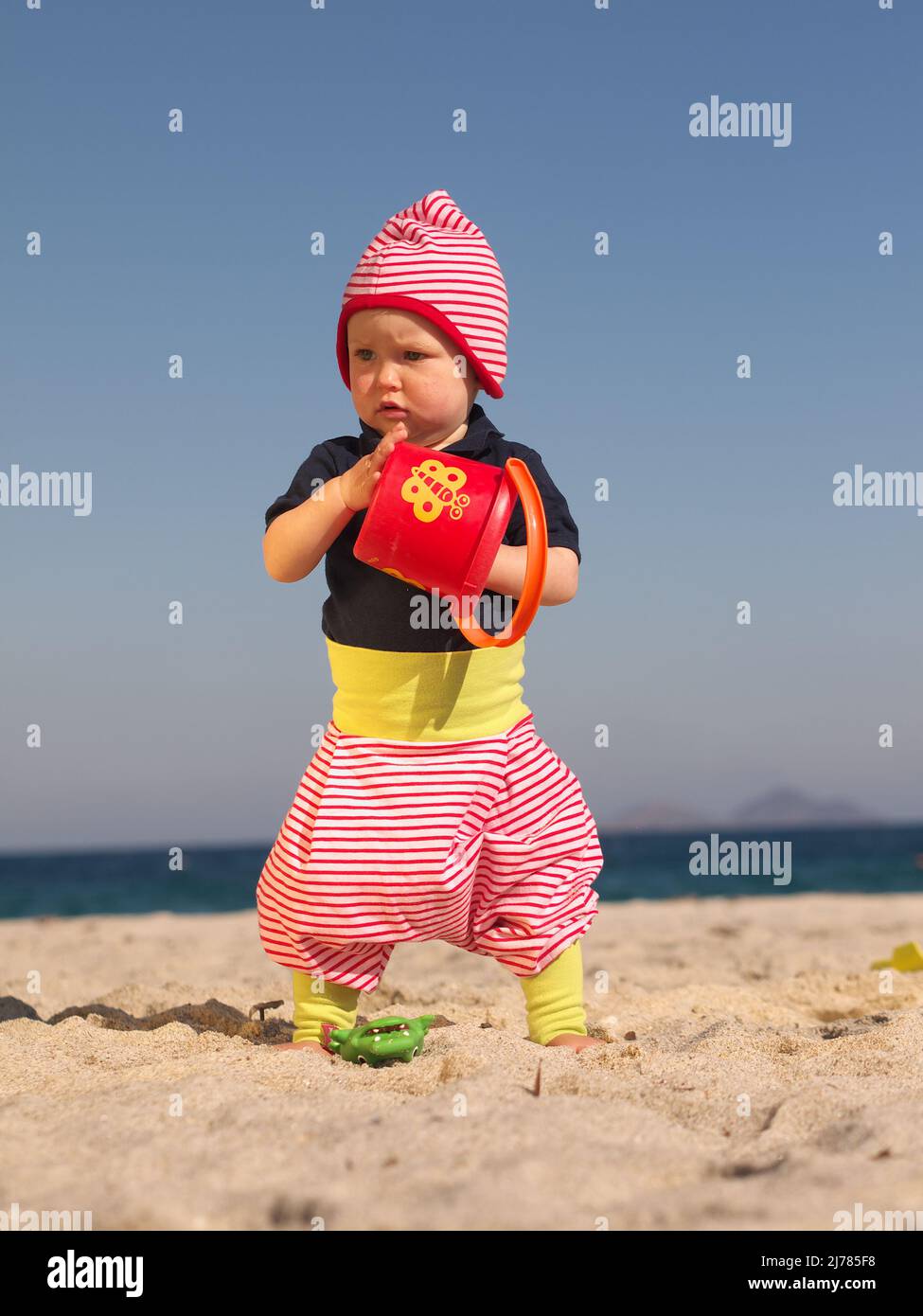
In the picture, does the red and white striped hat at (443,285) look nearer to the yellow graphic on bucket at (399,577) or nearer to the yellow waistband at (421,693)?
the yellow graphic on bucket at (399,577)

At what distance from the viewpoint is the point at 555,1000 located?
9.23ft

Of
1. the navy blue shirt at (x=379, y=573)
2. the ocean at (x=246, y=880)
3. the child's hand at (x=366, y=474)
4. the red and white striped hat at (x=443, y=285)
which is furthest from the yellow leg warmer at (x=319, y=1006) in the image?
the ocean at (x=246, y=880)

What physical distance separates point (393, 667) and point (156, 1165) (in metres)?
1.27

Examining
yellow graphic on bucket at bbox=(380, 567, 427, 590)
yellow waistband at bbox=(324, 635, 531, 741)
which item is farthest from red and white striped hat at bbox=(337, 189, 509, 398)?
yellow waistband at bbox=(324, 635, 531, 741)

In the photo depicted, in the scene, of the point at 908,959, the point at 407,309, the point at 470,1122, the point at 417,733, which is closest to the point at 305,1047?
the point at 417,733

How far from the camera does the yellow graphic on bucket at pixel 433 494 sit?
240 cm

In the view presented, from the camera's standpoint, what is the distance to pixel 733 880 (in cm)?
2002

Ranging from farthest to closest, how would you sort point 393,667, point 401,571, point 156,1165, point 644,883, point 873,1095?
point 644,883
point 393,667
point 401,571
point 873,1095
point 156,1165

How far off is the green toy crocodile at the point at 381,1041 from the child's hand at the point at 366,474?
1.11m

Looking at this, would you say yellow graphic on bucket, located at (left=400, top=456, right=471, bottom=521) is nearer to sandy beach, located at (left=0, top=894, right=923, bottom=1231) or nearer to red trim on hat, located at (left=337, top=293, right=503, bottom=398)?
red trim on hat, located at (left=337, top=293, right=503, bottom=398)

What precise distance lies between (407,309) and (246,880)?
2143 centimetres

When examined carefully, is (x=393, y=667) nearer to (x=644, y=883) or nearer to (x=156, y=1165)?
(x=156, y=1165)
